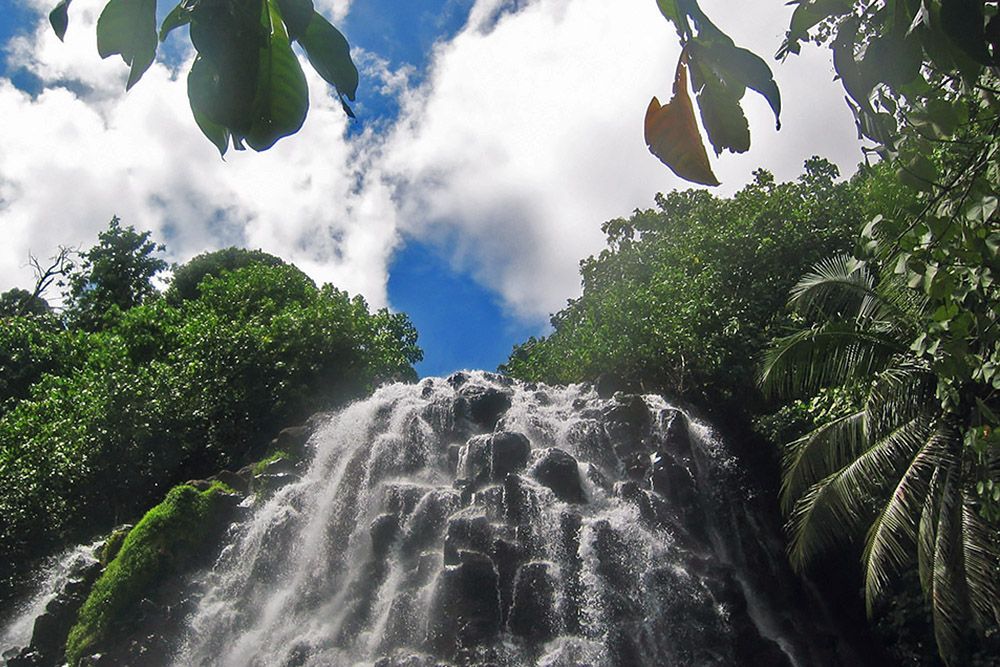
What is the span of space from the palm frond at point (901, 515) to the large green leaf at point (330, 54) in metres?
8.72

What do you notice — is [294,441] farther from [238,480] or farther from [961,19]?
[961,19]

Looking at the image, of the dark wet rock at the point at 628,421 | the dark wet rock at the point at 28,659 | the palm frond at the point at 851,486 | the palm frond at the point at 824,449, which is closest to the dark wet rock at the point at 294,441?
the dark wet rock at the point at 28,659

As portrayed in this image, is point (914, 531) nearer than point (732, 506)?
Yes

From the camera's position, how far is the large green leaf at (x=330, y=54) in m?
1.07

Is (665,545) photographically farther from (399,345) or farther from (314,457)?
(399,345)

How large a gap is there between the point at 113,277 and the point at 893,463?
93.2 feet

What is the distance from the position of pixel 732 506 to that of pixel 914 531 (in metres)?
4.79

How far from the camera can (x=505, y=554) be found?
10938 millimetres

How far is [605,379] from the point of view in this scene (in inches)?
706

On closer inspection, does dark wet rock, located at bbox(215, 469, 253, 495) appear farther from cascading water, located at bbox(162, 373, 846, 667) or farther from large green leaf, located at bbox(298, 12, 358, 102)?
large green leaf, located at bbox(298, 12, 358, 102)

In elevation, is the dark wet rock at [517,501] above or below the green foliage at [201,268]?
below

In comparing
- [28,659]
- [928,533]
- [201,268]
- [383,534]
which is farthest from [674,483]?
[201,268]

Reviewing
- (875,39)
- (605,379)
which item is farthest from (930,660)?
(875,39)

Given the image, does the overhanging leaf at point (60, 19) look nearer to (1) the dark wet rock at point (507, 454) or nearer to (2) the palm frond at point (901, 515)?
(2) the palm frond at point (901, 515)
